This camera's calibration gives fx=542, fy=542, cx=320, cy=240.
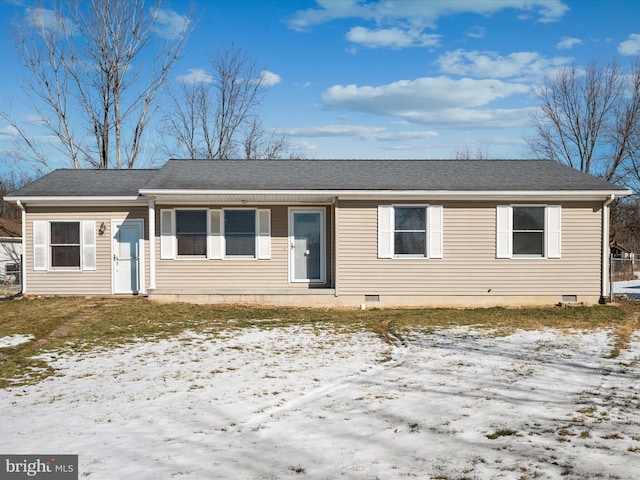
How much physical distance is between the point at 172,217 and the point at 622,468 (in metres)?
11.8

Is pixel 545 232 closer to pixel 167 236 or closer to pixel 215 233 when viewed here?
pixel 215 233

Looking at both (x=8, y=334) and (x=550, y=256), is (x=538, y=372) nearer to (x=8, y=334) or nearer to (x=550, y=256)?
(x=550, y=256)

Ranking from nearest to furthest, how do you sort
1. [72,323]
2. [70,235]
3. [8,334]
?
[8,334] < [72,323] < [70,235]

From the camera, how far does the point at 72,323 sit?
413 inches

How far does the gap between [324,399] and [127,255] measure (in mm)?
9928

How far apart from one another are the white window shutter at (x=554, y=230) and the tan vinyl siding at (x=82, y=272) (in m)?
10.1

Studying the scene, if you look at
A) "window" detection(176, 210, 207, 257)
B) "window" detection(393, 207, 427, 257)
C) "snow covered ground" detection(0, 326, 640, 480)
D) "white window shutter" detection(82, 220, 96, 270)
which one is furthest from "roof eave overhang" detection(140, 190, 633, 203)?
"snow covered ground" detection(0, 326, 640, 480)

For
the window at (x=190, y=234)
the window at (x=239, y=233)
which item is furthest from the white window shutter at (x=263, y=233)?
the window at (x=190, y=234)

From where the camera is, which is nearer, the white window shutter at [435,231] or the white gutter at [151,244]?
the white window shutter at [435,231]

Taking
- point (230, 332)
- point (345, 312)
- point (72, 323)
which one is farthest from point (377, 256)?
point (72, 323)

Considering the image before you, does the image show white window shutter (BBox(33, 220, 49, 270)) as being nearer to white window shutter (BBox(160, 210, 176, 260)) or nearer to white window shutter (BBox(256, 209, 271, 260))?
white window shutter (BBox(160, 210, 176, 260))

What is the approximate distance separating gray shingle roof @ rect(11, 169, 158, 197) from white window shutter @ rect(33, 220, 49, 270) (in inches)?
33.4

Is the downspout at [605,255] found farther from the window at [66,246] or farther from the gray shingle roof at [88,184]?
the window at [66,246]

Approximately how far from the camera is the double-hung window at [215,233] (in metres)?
13.8
